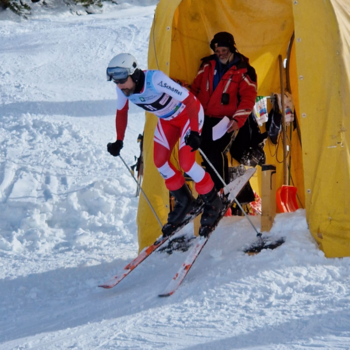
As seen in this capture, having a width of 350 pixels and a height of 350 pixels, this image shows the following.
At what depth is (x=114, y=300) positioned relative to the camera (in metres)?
4.81

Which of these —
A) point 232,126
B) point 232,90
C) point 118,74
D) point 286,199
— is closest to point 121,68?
point 118,74

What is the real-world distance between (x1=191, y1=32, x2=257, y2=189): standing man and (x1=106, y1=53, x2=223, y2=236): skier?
0.51 m

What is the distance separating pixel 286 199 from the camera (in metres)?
6.32

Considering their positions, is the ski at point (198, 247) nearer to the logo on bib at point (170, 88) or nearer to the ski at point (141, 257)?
the ski at point (141, 257)

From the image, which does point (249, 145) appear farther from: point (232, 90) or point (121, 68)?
point (121, 68)

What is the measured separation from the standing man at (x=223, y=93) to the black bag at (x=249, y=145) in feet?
1.42

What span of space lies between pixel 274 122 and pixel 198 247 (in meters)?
2.65

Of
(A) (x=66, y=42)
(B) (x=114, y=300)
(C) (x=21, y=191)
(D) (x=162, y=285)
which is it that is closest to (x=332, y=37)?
(D) (x=162, y=285)

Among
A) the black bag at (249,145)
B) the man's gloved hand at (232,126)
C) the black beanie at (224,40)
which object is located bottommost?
the black bag at (249,145)

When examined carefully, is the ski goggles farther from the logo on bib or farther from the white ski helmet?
the logo on bib

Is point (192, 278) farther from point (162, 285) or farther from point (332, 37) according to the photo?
point (332, 37)

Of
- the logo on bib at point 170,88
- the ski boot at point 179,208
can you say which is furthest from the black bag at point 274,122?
the logo on bib at point 170,88

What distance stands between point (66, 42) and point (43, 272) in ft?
38.5

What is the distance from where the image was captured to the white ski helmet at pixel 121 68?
498 cm
